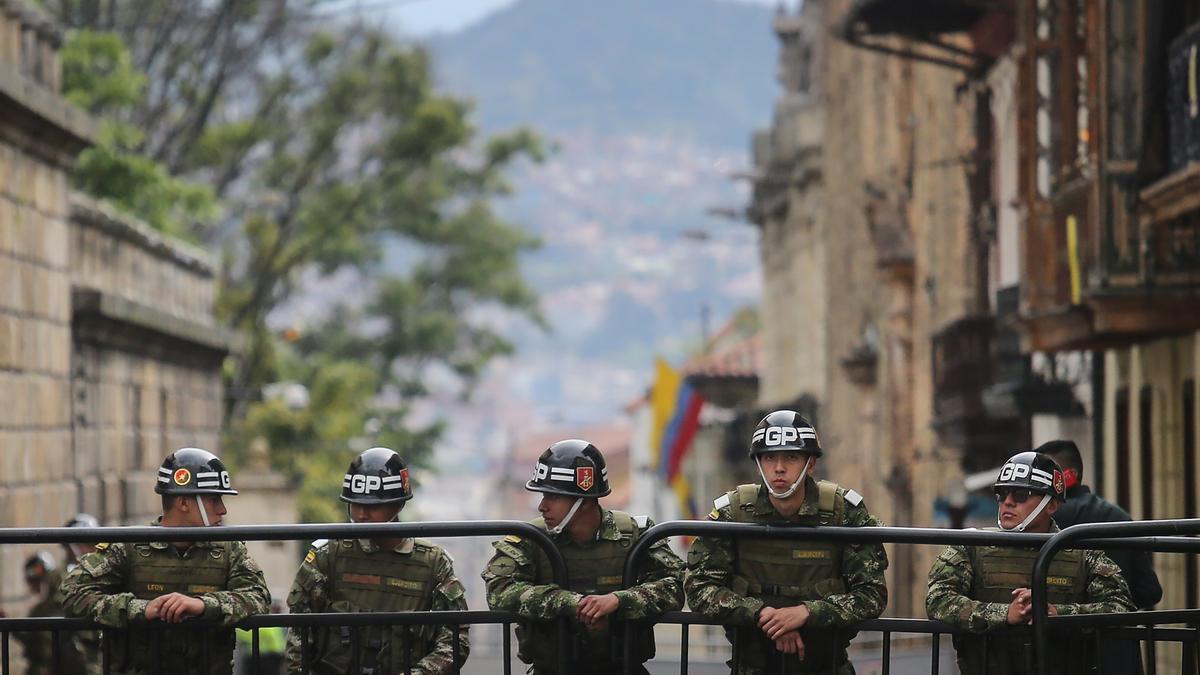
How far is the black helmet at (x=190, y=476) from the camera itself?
1032cm

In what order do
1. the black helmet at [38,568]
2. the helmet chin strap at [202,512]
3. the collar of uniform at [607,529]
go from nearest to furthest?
the collar of uniform at [607,529]
the helmet chin strap at [202,512]
the black helmet at [38,568]

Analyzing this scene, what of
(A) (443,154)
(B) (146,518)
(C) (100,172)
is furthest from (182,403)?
(A) (443,154)

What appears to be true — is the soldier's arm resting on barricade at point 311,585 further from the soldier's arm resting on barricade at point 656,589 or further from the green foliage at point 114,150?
the green foliage at point 114,150

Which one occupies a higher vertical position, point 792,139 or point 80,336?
point 792,139

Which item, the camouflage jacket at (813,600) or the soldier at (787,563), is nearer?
the camouflage jacket at (813,600)

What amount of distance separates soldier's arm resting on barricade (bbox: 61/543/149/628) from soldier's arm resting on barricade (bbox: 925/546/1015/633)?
10.3 ft

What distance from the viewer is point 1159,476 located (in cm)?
2080

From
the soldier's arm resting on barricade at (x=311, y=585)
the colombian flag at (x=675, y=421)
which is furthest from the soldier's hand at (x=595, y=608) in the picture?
the colombian flag at (x=675, y=421)

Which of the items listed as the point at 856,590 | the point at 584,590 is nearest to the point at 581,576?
the point at 584,590

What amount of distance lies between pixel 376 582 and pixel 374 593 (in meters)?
0.05

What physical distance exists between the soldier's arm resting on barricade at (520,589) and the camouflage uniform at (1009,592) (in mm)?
1467

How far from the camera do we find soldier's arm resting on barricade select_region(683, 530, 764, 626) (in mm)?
9734

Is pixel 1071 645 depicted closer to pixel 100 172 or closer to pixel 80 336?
pixel 80 336

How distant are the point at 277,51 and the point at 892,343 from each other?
1441 centimetres
